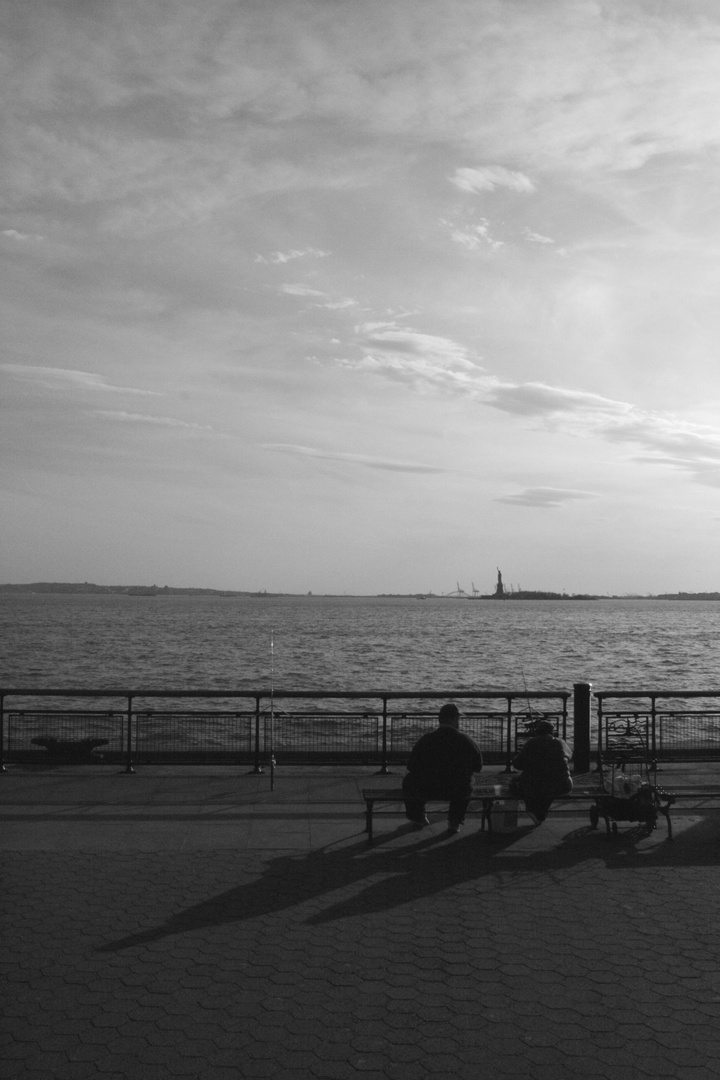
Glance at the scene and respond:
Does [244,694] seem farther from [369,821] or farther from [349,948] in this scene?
[349,948]

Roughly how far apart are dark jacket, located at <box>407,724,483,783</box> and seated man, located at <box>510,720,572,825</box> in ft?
1.58

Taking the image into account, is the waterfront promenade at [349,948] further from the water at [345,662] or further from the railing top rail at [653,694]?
the water at [345,662]

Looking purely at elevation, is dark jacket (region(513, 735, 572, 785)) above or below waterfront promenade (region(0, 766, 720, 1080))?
above

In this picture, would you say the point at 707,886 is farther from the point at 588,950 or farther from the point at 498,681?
the point at 498,681

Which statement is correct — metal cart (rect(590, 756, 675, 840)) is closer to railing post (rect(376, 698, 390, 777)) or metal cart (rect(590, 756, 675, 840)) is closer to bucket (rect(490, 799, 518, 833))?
bucket (rect(490, 799, 518, 833))

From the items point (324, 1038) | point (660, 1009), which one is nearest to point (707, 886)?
point (660, 1009)

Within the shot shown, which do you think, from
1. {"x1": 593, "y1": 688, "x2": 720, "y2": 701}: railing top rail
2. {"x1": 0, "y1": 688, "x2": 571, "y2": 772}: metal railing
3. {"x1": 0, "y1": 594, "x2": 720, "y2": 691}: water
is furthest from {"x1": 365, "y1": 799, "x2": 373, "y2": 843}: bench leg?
{"x1": 0, "y1": 594, "x2": 720, "y2": 691}: water

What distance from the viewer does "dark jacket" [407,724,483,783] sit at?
10.2 m

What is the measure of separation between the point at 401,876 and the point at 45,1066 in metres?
4.01

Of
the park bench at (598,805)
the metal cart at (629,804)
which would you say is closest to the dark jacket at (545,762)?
A: the park bench at (598,805)

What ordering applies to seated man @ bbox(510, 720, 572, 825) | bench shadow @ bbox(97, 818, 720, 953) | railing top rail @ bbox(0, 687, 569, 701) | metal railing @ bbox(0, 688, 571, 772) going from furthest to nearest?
1. metal railing @ bbox(0, 688, 571, 772)
2. railing top rail @ bbox(0, 687, 569, 701)
3. seated man @ bbox(510, 720, 572, 825)
4. bench shadow @ bbox(97, 818, 720, 953)

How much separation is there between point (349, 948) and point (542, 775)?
13.1 ft

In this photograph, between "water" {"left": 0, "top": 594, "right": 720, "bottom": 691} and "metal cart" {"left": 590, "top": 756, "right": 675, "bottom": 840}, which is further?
"water" {"left": 0, "top": 594, "right": 720, "bottom": 691}

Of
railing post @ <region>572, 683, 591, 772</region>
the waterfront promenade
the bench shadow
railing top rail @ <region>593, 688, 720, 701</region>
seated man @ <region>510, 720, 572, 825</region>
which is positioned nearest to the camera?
the waterfront promenade
